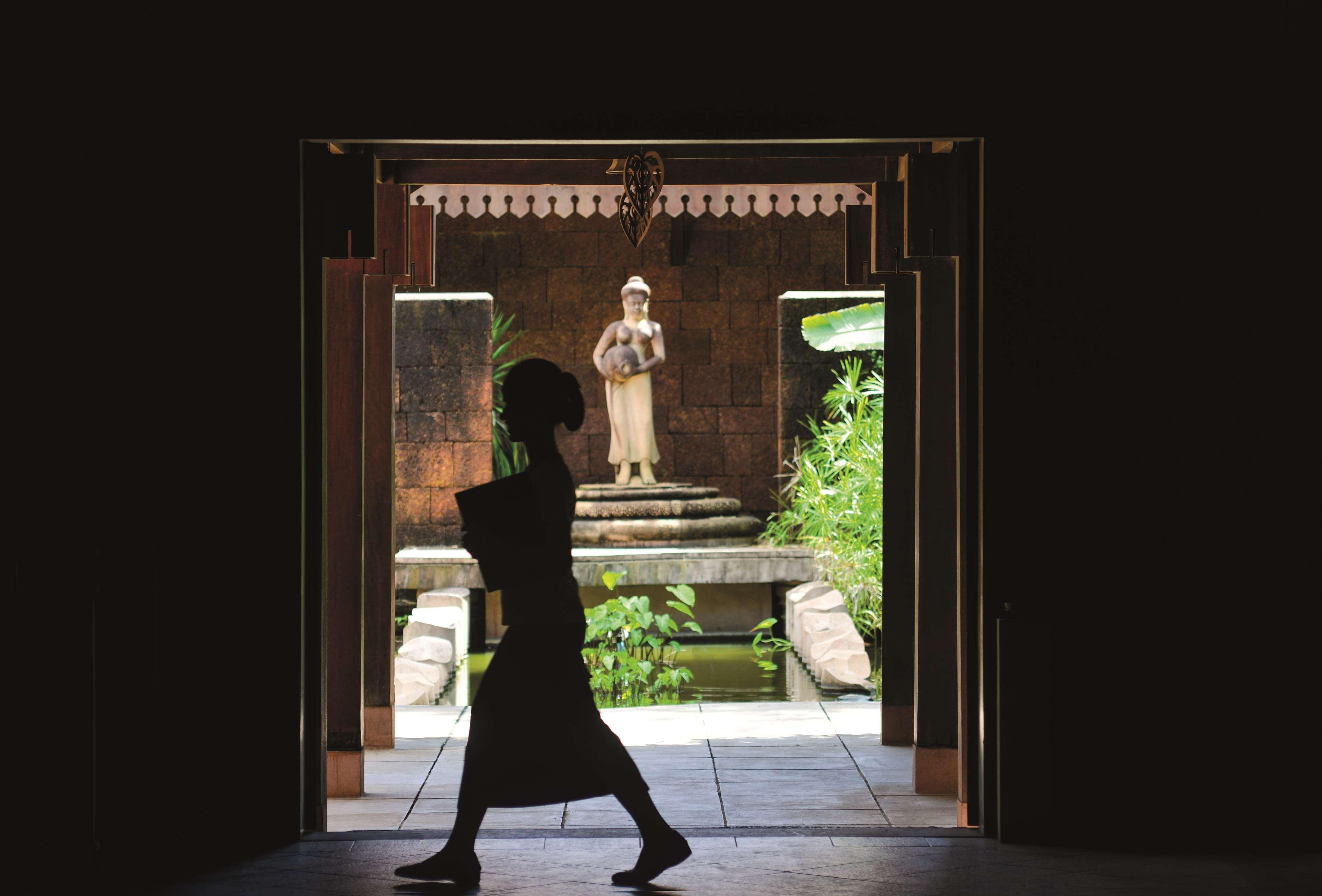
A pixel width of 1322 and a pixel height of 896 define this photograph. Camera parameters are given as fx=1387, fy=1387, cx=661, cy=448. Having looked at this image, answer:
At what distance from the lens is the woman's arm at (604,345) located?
39.1 feet

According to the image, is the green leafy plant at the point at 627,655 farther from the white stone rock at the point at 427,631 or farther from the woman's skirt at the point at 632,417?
the woman's skirt at the point at 632,417

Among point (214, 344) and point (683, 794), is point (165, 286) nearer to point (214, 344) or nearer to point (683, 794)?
point (214, 344)

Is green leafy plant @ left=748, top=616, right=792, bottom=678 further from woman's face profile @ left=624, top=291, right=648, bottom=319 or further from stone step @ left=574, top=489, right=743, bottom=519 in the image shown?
woman's face profile @ left=624, top=291, right=648, bottom=319

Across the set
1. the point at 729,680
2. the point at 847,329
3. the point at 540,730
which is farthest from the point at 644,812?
the point at 847,329

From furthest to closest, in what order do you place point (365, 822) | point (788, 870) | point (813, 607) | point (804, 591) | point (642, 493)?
1. point (642, 493)
2. point (804, 591)
3. point (813, 607)
4. point (365, 822)
5. point (788, 870)

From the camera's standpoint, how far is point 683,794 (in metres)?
4.87

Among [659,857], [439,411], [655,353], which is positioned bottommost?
[659,857]

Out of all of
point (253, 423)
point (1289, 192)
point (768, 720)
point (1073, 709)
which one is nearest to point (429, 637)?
point (768, 720)

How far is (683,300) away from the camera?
14.1m

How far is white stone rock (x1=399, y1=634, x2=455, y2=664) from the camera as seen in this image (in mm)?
8000

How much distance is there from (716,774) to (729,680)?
339 cm

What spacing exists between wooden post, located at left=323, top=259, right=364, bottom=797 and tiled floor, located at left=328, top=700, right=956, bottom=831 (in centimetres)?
56

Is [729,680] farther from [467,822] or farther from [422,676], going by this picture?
[467,822]

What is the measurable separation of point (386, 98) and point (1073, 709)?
2694 mm
